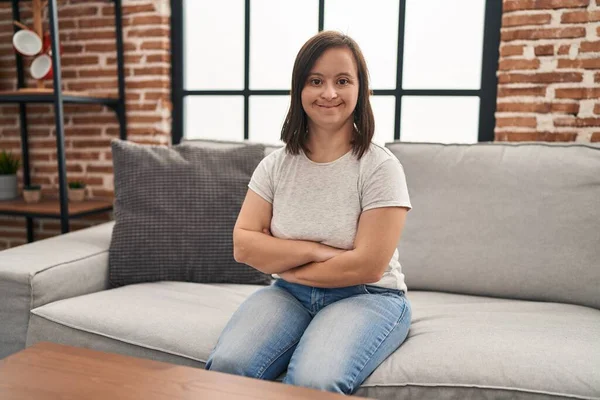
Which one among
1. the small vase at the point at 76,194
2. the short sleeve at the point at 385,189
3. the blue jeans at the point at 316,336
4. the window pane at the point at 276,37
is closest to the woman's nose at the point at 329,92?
the short sleeve at the point at 385,189

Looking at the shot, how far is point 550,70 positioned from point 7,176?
2.55 m

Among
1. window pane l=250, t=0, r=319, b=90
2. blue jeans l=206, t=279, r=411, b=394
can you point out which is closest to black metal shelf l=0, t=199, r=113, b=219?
window pane l=250, t=0, r=319, b=90

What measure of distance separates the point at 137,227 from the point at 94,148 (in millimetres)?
1084

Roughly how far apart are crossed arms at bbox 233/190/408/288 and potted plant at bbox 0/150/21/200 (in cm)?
178

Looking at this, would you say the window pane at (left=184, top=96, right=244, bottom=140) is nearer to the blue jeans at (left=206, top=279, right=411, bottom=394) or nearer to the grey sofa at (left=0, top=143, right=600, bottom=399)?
the grey sofa at (left=0, top=143, right=600, bottom=399)

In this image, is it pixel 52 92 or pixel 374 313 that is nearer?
pixel 374 313

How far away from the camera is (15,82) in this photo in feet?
8.97

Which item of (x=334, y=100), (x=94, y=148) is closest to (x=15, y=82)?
(x=94, y=148)

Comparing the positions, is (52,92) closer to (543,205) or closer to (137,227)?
(137,227)

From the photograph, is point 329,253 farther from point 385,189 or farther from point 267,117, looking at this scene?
point 267,117

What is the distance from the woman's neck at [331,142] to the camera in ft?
4.55

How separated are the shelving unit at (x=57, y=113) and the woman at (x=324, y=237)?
1.27 m

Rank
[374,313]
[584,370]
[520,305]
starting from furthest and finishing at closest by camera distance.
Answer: [520,305] → [374,313] → [584,370]

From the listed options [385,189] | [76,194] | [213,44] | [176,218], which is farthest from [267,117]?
[385,189]
